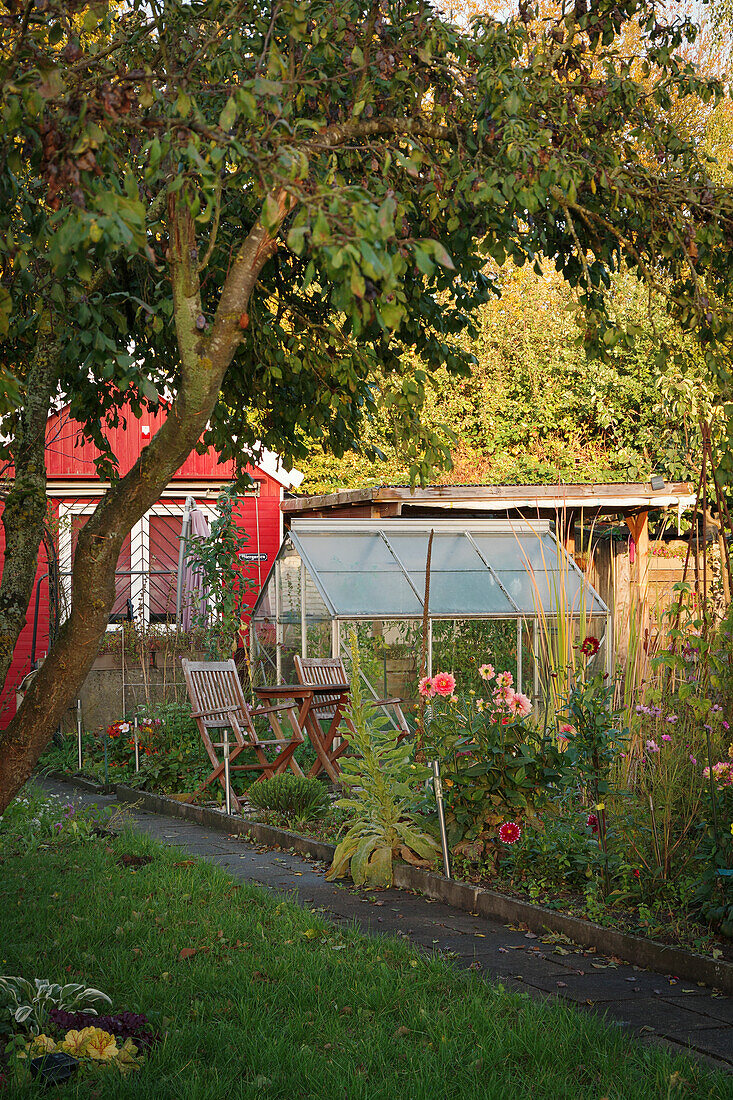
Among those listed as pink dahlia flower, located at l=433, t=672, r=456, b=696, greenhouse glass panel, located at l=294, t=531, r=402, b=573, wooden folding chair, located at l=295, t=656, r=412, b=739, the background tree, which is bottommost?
wooden folding chair, located at l=295, t=656, r=412, b=739

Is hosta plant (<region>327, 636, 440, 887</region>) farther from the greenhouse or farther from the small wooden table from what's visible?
the greenhouse

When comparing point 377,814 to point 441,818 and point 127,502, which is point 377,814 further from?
point 127,502

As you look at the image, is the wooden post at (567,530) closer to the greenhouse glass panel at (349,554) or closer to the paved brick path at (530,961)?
the greenhouse glass panel at (349,554)

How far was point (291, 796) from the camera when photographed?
7.55 metres

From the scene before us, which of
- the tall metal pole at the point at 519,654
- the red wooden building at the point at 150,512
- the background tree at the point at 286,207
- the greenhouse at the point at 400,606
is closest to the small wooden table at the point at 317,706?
the greenhouse at the point at 400,606

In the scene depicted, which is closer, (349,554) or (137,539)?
(349,554)

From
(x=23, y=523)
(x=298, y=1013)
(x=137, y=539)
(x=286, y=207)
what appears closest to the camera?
(x=286, y=207)

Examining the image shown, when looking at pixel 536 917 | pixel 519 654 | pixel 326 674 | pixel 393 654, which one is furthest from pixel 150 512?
pixel 536 917

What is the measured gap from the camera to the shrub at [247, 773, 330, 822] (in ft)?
24.7

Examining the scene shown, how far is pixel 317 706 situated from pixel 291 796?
1.21 meters

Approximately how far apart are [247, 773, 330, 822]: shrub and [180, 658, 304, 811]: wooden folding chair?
0.44 metres

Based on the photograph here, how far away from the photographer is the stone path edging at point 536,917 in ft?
13.0

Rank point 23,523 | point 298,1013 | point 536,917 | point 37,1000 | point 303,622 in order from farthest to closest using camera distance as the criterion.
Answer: point 303,622 → point 536,917 → point 23,523 → point 298,1013 → point 37,1000

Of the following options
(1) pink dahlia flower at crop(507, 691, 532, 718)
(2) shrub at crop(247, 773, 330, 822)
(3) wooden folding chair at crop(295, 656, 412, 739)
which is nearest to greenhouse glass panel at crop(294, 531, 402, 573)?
(3) wooden folding chair at crop(295, 656, 412, 739)
